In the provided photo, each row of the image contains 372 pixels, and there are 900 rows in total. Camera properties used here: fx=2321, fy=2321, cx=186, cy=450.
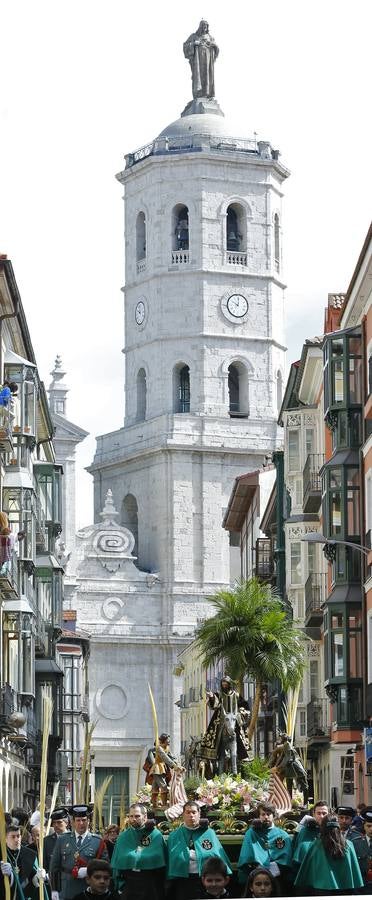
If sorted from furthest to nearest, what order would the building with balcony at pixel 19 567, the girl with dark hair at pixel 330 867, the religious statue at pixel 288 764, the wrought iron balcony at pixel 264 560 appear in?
the wrought iron balcony at pixel 264 560
the building with balcony at pixel 19 567
the religious statue at pixel 288 764
the girl with dark hair at pixel 330 867

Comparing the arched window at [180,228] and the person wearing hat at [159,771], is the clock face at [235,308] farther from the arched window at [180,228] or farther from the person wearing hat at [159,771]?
the person wearing hat at [159,771]

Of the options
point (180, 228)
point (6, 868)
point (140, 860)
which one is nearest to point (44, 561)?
point (180, 228)

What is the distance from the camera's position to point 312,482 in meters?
65.8

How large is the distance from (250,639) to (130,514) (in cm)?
7054

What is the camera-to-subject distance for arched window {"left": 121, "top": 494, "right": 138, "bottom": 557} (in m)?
128

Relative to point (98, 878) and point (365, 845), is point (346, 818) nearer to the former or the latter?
point (365, 845)

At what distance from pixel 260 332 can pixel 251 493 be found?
2454 cm

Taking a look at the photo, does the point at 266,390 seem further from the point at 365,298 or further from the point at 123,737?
the point at 365,298

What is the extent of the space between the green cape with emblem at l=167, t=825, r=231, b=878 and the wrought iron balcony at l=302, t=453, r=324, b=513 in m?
41.8

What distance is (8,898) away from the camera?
18.7 meters

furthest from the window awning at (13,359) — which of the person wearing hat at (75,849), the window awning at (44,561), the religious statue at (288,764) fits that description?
the person wearing hat at (75,849)

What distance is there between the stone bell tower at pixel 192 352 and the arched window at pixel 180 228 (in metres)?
0.08

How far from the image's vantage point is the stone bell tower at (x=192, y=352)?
123750 millimetres

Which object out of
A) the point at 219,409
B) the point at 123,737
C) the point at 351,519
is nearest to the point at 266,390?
the point at 219,409
